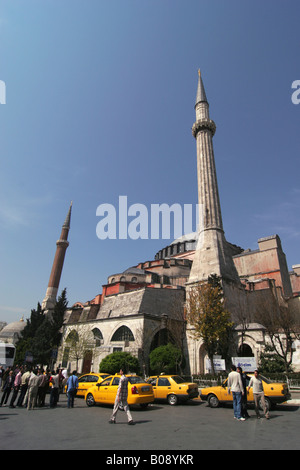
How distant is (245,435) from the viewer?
5895 mm

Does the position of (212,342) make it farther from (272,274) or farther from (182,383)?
(272,274)

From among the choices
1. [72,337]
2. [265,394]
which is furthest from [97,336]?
[265,394]

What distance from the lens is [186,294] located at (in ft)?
88.3

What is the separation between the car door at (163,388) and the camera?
11620 millimetres

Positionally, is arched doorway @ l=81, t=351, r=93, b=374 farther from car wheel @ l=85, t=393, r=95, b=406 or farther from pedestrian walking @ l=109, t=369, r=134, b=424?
pedestrian walking @ l=109, t=369, r=134, b=424

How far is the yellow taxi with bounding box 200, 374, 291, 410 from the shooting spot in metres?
9.06

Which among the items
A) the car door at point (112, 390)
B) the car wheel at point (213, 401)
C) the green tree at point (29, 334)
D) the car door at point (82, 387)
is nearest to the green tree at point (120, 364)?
the car door at point (82, 387)

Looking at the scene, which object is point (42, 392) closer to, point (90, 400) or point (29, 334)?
point (90, 400)

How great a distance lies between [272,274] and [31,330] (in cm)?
3388

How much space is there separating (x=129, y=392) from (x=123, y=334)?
16301 millimetres

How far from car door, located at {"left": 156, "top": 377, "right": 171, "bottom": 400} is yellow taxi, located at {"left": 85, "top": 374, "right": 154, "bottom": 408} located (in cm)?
148

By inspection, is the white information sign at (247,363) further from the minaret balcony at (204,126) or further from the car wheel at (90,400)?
the minaret balcony at (204,126)
